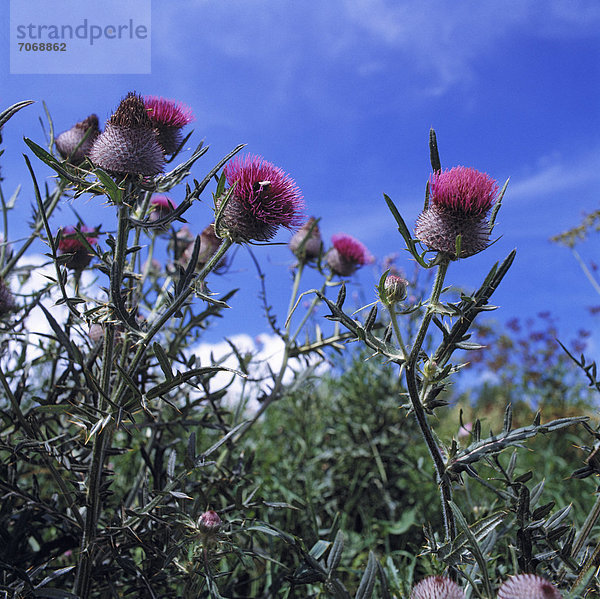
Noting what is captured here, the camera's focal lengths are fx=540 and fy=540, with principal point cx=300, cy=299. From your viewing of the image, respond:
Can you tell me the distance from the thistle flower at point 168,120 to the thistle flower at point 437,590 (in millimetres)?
1959

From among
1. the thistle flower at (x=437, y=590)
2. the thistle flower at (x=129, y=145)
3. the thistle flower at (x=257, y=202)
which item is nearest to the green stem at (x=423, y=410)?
the thistle flower at (x=437, y=590)

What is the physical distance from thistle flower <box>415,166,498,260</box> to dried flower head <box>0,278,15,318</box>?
6.30 ft

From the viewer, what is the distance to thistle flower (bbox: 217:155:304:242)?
204 centimetres

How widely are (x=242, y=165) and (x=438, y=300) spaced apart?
3.14ft

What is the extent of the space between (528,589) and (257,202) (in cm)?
151

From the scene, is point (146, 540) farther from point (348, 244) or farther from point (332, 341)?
point (348, 244)

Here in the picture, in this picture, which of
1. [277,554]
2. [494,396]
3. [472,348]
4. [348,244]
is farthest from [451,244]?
[494,396]

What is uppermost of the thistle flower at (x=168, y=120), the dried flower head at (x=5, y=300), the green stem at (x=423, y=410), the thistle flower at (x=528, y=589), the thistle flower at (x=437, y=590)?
the thistle flower at (x=168, y=120)

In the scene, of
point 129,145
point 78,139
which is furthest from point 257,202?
point 78,139

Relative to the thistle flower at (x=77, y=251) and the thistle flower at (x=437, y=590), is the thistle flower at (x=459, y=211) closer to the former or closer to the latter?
the thistle flower at (x=437, y=590)

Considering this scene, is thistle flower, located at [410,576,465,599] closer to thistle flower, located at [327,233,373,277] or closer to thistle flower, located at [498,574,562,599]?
thistle flower, located at [498,574,562,599]

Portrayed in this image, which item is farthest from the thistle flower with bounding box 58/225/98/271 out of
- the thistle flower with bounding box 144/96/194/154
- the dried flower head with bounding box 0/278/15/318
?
the thistle flower with bounding box 144/96/194/154

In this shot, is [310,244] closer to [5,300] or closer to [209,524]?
[5,300]

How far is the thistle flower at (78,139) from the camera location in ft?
8.79
